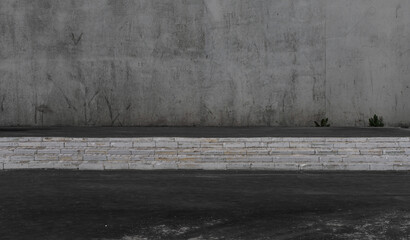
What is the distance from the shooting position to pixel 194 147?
38.4ft

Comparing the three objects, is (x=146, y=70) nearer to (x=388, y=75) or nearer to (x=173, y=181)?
(x=388, y=75)

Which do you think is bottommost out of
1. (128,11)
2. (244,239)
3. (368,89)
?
(244,239)

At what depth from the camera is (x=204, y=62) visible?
658 inches

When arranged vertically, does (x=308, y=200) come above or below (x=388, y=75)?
below

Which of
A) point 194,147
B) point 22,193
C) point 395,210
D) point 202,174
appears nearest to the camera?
point 395,210

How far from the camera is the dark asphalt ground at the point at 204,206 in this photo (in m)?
5.79

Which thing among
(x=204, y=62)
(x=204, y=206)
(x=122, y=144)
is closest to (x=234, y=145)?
(x=122, y=144)

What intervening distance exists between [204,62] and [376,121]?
188 inches

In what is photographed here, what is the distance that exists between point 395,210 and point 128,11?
37.4 ft

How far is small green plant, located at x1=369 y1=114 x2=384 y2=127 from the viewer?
16.6 m

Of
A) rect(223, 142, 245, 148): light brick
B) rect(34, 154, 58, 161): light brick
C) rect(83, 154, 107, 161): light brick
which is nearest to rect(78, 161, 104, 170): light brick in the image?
rect(83, 154, 107, 161): light brick

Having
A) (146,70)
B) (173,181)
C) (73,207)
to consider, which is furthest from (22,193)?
(146,70)

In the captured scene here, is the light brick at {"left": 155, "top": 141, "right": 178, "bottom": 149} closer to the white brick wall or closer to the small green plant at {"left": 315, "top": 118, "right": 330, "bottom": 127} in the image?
the white brick wall

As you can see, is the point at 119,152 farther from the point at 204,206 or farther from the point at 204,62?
the point at 204,62
